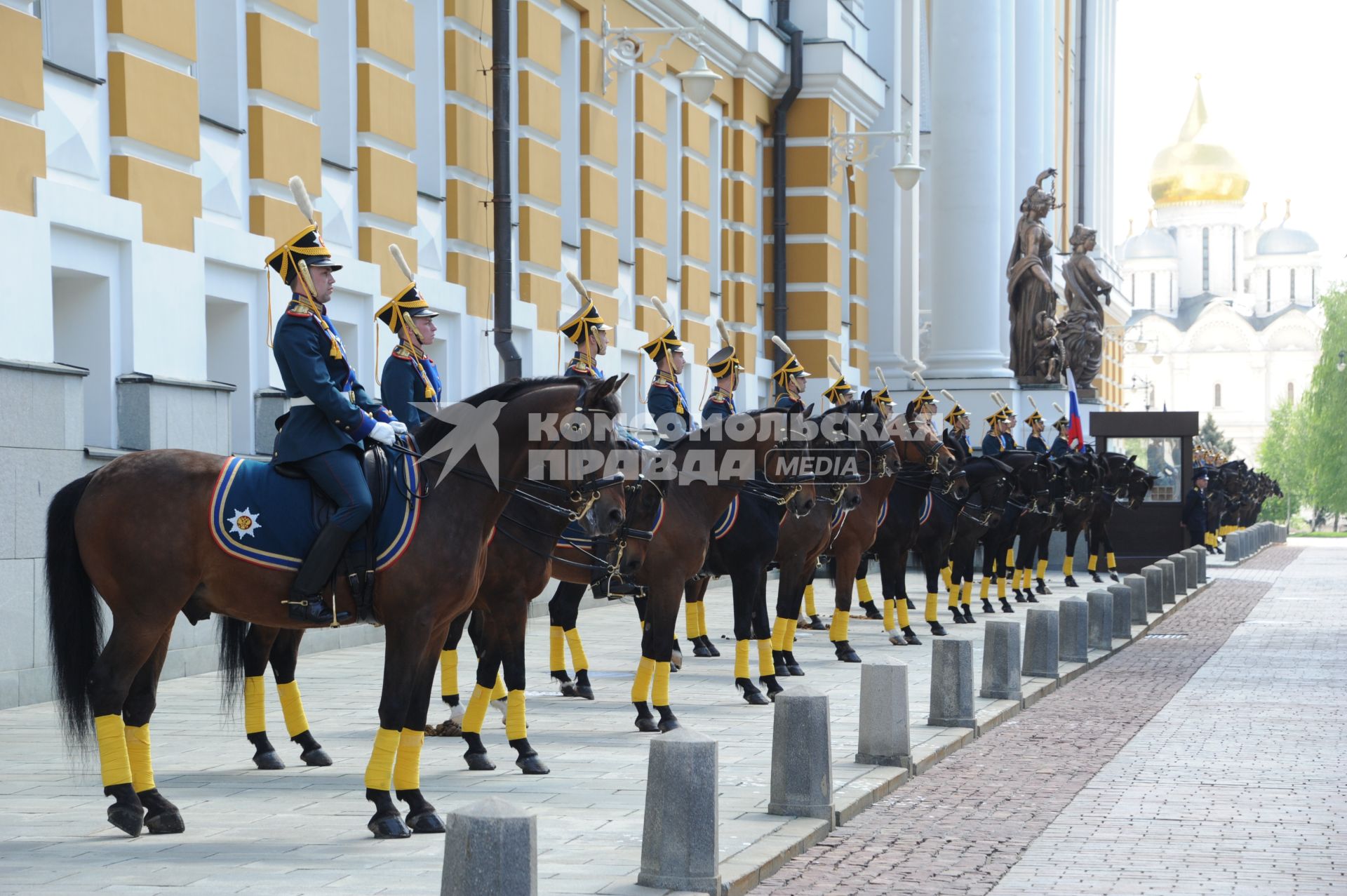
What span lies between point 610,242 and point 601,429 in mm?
15392

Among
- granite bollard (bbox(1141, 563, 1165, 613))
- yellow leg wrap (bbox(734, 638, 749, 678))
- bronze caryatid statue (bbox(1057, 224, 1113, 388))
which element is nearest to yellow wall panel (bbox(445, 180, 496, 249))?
yellow leg wrap (bbox(734, 638, 749, 678))

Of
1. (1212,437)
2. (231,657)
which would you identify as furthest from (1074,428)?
(1212,437)

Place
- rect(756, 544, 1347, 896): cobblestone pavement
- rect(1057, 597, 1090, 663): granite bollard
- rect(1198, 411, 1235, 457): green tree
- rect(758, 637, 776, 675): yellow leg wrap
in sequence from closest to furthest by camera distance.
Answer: rect(756, 544, 1347, 896): cobblestone pavement, rect(758, 637, 776, 675): yellow leg wrap, rect(1057, 597, 1090, 663): granite bollard, rect(1198, 411, 1235, 457): green tree

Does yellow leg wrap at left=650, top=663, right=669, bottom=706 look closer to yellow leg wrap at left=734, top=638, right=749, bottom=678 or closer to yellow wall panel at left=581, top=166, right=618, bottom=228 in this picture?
yellow leg wrap at left=734, top=638, right=749, bottom=678

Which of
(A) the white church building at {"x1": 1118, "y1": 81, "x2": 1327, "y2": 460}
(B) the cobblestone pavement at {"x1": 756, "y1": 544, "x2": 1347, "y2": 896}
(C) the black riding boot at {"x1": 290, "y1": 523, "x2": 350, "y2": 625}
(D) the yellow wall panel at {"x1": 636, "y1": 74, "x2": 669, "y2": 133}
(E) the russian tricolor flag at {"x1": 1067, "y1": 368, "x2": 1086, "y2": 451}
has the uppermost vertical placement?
(A) the white church building at {"x1": 1118, "y1": 81, "x2": 1327, "y2": 460}

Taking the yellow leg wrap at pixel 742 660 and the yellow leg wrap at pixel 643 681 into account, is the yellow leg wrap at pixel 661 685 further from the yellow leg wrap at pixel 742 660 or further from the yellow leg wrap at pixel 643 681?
the yellow leg wrap at pixel 742 660

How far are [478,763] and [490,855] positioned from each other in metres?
4.18

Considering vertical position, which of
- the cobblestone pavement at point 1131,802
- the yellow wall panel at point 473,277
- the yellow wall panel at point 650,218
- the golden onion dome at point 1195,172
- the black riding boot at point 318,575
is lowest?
the cobblestone pavement at point 1131,802

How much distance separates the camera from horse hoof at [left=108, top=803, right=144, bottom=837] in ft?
26.9

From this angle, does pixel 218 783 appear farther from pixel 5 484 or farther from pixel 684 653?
pixel 684 653

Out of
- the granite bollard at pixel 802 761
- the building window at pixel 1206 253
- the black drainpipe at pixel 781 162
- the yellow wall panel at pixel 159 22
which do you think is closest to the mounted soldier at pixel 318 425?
the granite bollard at pixel 802 761

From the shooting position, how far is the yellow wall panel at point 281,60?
16.3 metres

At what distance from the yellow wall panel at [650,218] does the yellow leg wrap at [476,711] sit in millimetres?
15755

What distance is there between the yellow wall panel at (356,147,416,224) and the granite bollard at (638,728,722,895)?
1173 centimetres
